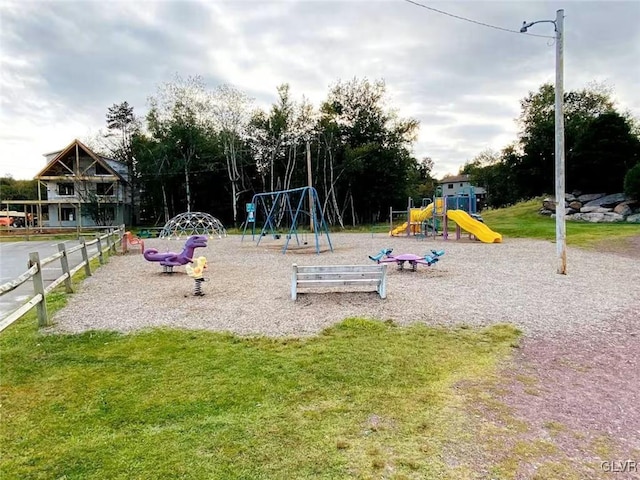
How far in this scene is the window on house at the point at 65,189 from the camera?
35.5 metres

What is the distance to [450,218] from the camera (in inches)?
778

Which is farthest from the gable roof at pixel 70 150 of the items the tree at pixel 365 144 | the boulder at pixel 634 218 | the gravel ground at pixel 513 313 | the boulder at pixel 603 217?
the boulder at pixel 634 218

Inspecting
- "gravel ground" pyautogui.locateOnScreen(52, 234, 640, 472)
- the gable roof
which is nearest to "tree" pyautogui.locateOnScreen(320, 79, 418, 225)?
the gable roof

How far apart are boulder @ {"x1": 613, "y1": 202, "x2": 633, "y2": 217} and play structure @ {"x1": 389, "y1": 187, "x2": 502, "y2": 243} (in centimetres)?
894

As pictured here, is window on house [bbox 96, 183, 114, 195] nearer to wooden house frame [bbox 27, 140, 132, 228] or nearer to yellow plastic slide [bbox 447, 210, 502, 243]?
wooden house frame [bbox 27, 140, 132, 228]

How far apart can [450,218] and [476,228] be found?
1.49 metres

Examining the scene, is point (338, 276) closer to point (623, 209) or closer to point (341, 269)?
point (341, 269)

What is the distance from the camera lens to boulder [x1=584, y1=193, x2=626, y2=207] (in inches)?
1025

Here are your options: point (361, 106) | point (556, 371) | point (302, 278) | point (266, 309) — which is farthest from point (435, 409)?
point (361, 106)

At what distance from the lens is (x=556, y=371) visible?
4.05m

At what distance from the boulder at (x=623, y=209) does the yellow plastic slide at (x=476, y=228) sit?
446 inches

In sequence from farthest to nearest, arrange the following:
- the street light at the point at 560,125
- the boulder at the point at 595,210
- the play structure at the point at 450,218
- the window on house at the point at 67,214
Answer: the window on house at the point at 67,214 < the boulder at the point at 595,210 < the play structure at the point at 450,218 < the street light at the point at 560,125

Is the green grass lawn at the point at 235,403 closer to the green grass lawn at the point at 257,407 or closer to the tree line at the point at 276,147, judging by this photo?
the green grass lawn at the point at 257,407

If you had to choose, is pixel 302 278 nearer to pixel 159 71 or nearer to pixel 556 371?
pixel 556 371
